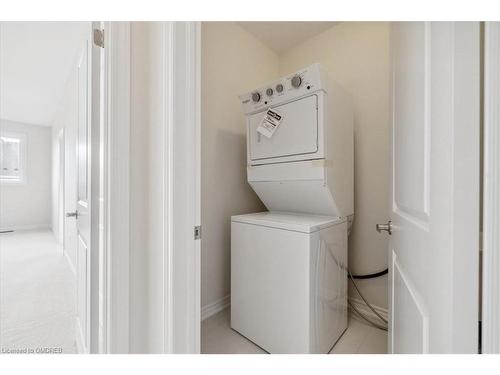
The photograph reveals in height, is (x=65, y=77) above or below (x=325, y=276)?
above

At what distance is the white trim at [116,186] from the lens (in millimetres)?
874

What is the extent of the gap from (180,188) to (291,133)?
88cm

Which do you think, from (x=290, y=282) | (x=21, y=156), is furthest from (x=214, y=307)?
(x=21, y=156)

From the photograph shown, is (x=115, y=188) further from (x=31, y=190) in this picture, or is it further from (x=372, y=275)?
(x=31, y=190)

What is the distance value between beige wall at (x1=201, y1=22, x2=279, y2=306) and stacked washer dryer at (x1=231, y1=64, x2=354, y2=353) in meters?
0.32

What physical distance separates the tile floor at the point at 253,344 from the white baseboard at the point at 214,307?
0.06 meters

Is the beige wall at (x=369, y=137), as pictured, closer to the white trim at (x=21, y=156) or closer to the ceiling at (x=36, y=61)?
the ceiling at (x=36, y=61)

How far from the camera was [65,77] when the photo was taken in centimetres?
291

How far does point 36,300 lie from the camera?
2.03 m

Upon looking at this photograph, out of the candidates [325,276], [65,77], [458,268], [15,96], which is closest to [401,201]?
[458,268]

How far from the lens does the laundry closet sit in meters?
1.46

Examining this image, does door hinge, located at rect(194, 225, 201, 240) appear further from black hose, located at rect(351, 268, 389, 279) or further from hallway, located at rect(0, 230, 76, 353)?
black hose, located at rect(351, 268, 389, 279)
